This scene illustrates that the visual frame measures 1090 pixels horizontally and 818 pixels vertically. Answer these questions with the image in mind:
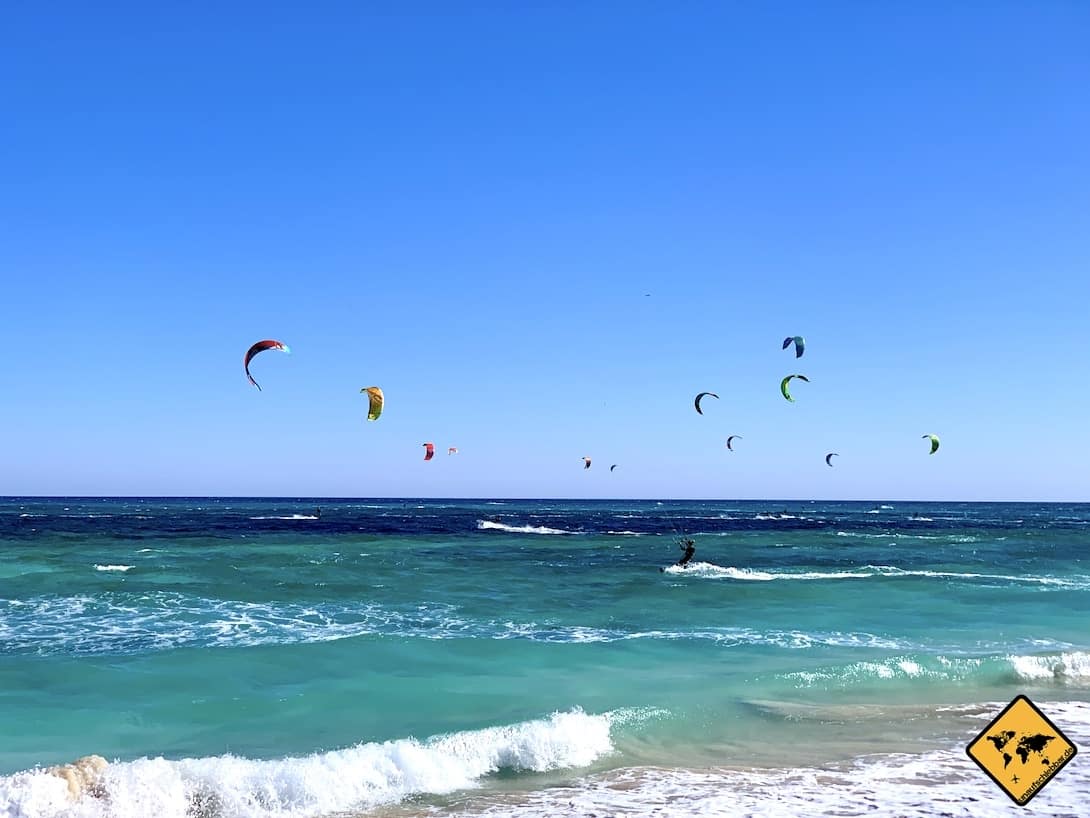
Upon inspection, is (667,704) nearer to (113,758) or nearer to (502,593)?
(113,758)

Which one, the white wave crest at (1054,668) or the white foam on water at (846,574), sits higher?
the white wave crest at (1054,668)

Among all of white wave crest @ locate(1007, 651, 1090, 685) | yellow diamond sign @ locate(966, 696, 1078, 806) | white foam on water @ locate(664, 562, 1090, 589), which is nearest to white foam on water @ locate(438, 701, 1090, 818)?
yellow diamond sign @ locate(966, 696, 1078, 806)

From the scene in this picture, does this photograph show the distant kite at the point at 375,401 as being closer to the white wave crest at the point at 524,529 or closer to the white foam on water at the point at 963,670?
the white foam on water at the point at 963,670

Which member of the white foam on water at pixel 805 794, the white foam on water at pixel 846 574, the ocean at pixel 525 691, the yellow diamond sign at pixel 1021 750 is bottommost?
the white foam on water at pixel 846 574

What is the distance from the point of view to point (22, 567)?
31.7m

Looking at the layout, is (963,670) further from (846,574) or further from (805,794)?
(846,574)

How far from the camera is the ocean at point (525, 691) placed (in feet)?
31.2

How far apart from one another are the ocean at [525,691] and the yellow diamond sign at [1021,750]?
0.08 meters

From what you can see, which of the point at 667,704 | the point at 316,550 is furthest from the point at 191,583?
the point at 667,704

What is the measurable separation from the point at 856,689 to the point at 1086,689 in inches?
149

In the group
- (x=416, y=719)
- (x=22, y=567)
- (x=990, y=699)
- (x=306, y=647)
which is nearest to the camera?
(x=416, y=719)

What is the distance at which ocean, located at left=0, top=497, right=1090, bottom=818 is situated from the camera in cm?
952

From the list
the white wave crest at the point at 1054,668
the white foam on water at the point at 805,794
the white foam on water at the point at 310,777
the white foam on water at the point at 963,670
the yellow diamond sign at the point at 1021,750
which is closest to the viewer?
the yellow diamond sign at the point at 1021,750

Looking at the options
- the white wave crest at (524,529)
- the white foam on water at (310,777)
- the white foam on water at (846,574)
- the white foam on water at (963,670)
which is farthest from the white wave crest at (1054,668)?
the white wave crest at (524,529)
